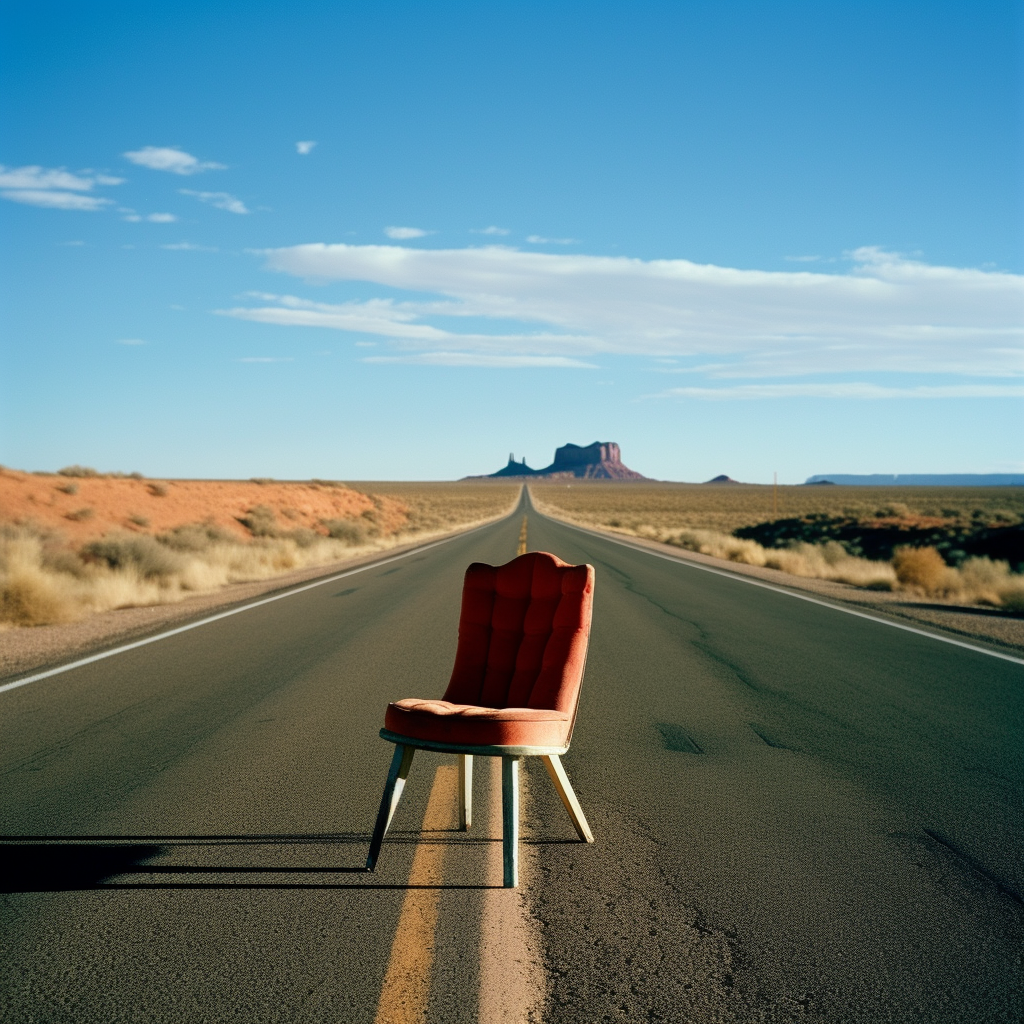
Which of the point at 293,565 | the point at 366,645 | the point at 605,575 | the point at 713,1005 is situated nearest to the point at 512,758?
the point at 713,1005

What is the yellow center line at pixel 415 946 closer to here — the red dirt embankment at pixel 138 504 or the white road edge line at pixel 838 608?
the white road edge line at pixel 838 608

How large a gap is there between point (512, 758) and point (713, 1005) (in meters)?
1.32

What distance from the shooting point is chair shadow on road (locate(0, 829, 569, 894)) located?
402cm

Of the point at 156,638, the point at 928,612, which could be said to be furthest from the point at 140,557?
the point at 928,612

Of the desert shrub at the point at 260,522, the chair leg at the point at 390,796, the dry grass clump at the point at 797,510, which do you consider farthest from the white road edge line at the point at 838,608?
the dry grass clump at the point at 797,510

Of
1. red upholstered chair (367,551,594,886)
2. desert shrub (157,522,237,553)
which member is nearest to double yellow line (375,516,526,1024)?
red upholstered chair (367,551,594,886)

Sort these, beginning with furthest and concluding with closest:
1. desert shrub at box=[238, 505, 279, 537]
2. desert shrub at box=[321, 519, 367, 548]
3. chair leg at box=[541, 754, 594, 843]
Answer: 1. desert shrub at box=[321, 519, 367, 548]
2. desert shrub at box=[238, 505, 279, 537]
3. chair leg at box=[541, 754, 594, 843]

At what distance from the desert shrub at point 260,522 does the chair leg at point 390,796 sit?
34786 millimetres

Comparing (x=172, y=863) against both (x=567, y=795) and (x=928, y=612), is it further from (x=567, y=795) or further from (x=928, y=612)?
(x=928, y=612)

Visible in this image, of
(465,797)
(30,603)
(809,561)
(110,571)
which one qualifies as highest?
(465,797)

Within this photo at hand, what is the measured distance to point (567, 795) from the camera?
4457mm

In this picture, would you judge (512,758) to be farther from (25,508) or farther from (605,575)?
(25,508)

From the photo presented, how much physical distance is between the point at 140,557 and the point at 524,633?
1704 centimetres

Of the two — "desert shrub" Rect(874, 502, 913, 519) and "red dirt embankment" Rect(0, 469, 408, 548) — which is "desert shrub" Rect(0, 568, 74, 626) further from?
"desert shrub" Rect(874, 502, 913, 519)
